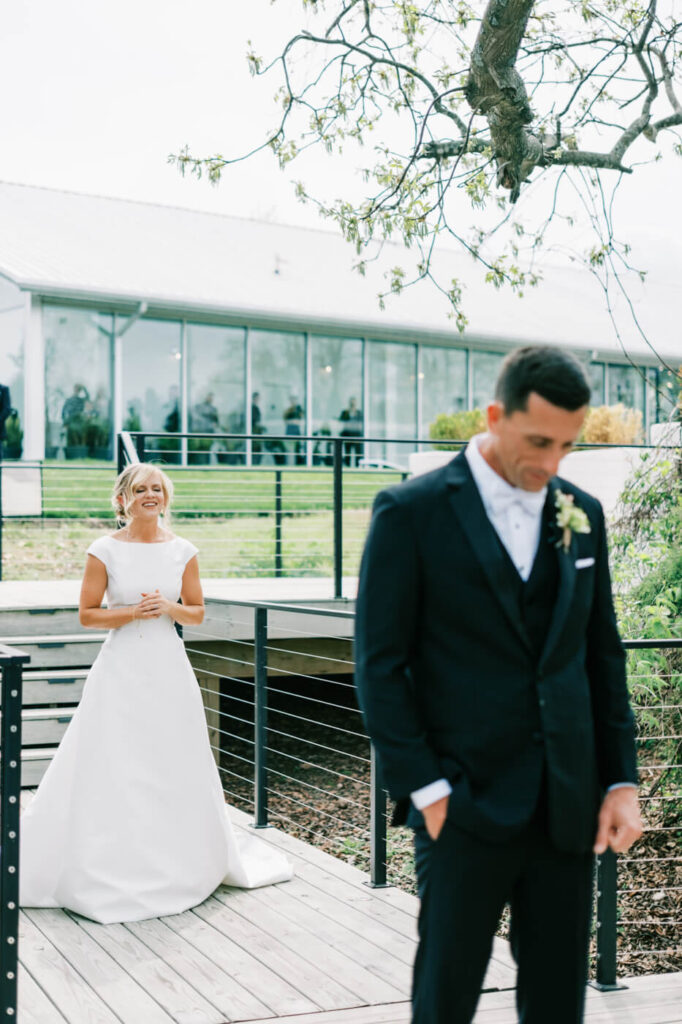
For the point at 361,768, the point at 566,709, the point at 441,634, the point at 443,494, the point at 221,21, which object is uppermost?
the point at 221,21

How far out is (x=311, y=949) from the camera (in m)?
4.20

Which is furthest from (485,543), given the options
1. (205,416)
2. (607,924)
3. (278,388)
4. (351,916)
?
(278,388)

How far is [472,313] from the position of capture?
20.8 meters

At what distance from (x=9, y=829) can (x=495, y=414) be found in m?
2.07

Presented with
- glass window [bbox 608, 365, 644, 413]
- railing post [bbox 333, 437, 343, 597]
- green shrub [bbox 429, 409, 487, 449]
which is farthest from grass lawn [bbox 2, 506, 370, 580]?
glass window [bbox 608, 365, 644, 413]

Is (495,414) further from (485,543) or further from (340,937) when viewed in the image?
(340,937)

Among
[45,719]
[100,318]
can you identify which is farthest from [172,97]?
[45,719]

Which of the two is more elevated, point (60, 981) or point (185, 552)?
point (185, 552)

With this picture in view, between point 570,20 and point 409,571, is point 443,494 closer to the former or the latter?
point 409,571

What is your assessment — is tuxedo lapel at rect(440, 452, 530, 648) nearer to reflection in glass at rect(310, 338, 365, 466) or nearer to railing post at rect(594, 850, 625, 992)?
railing post at rect(594, 850, 625, 992)

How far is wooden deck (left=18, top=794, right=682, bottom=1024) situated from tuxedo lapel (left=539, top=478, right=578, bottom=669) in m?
1.94

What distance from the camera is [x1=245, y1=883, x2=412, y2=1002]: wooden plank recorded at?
154 inches

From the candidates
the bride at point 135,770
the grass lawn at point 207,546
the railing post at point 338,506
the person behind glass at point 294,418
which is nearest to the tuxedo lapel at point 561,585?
the bride at point 135,770

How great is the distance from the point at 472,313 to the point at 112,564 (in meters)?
16.9
